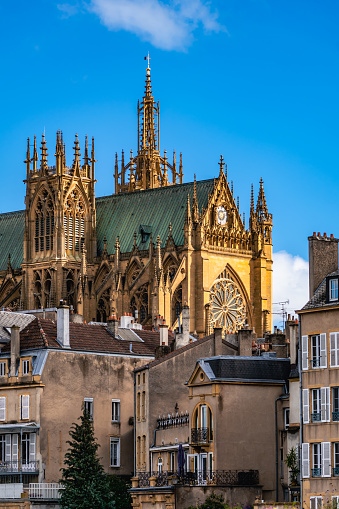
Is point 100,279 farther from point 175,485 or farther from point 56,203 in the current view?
point 175,485

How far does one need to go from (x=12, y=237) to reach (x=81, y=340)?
68.8 m

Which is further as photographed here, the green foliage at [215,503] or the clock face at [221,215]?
the clock face at [221,215]

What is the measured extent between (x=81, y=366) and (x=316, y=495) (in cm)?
2370

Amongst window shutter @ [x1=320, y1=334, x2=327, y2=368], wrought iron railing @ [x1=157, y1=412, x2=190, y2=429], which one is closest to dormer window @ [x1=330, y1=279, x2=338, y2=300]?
window shutter @ [x1=320, y1=334, x2=327, y2=368]

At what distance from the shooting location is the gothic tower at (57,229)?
144 metres

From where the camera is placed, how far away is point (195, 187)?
14112 centimetres

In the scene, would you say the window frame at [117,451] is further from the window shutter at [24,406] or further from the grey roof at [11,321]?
the grey roof at [11,321]

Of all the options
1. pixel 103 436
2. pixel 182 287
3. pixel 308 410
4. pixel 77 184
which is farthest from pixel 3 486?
pixel 77 184

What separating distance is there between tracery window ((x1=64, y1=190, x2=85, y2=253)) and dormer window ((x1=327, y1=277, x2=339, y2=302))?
77.5 m

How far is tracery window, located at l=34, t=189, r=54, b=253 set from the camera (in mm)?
145875

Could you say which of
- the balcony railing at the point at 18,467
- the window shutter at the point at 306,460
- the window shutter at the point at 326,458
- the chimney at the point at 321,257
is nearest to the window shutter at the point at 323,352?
the window shutter at the point at 326,458

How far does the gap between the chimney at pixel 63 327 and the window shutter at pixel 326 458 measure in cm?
2475

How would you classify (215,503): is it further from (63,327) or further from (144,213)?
(144,213)

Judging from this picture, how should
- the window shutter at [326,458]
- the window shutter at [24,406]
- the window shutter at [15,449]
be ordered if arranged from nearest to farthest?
the window shutter at [326,458], the window shutter at [24,406], the window shutter at [15,449]
